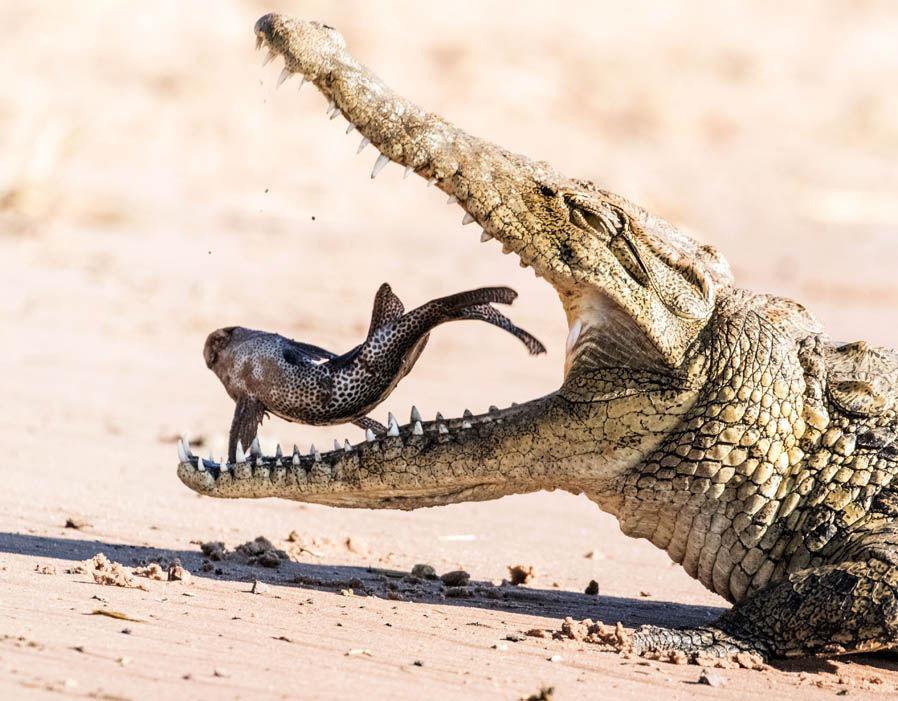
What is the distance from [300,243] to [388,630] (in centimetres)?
1730

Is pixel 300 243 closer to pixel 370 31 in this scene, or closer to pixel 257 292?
pixel 257 292

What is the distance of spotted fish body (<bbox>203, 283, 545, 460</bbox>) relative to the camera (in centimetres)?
602

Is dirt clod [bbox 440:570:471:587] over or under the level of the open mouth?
under

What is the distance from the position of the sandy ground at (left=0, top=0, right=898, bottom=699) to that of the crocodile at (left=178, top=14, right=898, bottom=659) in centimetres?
52

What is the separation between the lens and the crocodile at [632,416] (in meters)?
5.22

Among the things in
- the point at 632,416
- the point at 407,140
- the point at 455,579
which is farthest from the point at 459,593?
the point at 407,140

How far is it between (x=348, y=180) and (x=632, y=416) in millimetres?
23490

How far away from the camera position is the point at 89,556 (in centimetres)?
584

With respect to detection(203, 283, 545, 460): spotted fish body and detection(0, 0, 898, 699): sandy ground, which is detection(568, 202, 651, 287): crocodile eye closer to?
detection(203, 283, 545, 460): spotted fish body

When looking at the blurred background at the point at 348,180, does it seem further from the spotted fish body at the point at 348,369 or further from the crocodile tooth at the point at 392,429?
the crocodile tooth at the point at 392,429

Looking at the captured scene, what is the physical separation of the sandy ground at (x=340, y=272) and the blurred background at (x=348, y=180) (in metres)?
0.10

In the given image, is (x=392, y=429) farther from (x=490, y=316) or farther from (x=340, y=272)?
(x=340, y=272)

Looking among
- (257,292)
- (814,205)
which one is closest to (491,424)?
(257,292)

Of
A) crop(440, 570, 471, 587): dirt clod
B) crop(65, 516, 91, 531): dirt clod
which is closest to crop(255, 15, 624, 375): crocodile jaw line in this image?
crop(440, 570, 471, 587): dirt clod
